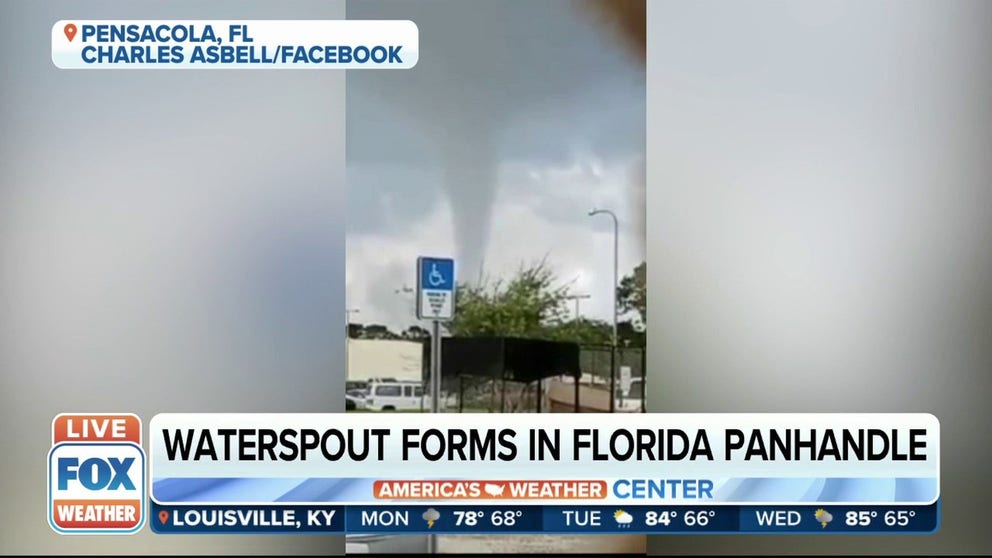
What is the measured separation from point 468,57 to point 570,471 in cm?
121

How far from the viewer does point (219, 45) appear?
6.86 feet

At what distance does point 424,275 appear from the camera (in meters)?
2.03

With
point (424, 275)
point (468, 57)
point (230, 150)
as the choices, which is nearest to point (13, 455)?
point (230, 150)

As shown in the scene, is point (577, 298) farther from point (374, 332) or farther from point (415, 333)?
point (374, 332)

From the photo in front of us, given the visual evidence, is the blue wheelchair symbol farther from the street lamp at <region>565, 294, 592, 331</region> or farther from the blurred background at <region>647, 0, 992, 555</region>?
the blurred background at <region>647, 0, 992, 555</region>

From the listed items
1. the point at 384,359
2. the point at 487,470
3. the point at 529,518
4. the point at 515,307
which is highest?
the point at 515,307

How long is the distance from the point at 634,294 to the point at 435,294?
0.56 m

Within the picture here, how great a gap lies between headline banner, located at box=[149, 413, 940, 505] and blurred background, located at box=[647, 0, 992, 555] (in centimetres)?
8

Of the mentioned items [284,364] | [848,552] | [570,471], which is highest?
[284,364]

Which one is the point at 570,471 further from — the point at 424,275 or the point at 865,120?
the point at 865,120

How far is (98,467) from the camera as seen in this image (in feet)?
6.82

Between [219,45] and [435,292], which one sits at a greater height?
[219,45]

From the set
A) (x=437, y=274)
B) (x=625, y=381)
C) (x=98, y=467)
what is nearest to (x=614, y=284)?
(x=625, y=381)

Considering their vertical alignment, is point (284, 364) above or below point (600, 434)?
above
